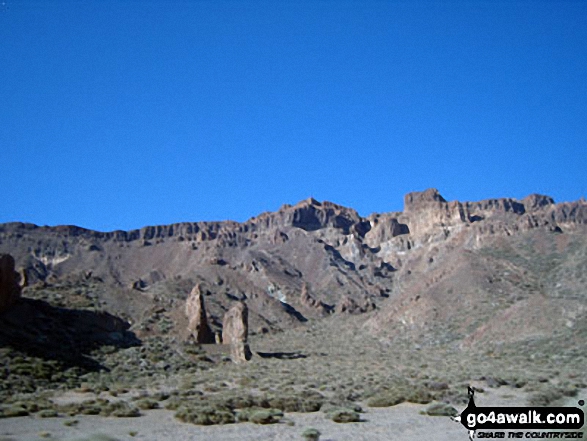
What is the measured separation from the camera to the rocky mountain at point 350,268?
58.2 meters

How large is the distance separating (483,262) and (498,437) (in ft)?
214

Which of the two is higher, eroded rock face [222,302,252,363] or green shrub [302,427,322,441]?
eroded rock face [222,302,252,363]

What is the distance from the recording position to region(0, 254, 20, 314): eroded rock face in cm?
3469

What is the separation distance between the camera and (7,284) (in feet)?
116

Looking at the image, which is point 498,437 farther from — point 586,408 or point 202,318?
point 202,318

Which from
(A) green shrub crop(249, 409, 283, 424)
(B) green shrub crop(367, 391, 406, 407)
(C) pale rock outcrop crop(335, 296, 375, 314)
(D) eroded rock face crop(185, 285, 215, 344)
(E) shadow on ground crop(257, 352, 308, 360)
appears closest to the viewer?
(A) green shrub crop(249, 409, 283, 424)

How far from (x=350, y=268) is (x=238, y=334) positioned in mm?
90001

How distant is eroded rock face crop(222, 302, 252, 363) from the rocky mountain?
4.27 metres

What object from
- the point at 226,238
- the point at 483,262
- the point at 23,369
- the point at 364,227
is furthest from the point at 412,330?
the point at 364,227

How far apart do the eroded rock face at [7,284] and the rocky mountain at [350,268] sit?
43.7 feet

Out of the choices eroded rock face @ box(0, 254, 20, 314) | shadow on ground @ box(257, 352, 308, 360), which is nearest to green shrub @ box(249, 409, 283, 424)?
eroded rock face @ box(0, 254, 20, 314)

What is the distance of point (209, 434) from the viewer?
17.2 m

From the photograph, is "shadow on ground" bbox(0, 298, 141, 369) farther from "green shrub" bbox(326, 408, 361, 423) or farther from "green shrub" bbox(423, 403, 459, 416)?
"green shrub" bbox(423, 403, 459, 416)

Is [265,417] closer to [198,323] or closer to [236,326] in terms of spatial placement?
[236,326]
